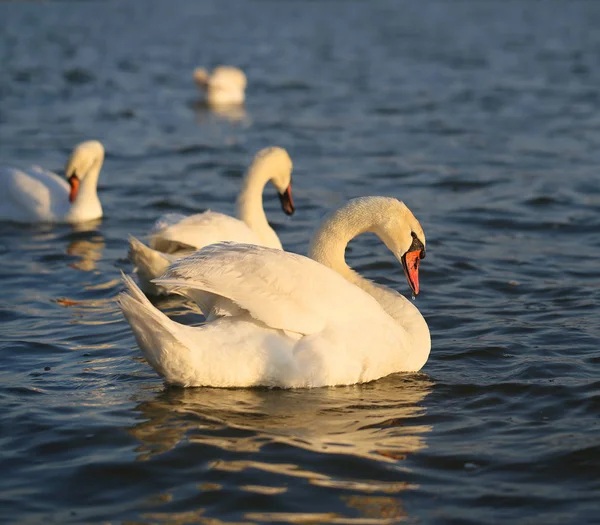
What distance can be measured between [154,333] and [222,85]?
16.2 meters

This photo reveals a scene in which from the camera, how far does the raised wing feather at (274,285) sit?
22.4ft

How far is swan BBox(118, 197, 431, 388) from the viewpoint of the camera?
6711 millimetres

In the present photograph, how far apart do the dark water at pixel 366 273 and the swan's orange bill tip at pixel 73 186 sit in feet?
1.21

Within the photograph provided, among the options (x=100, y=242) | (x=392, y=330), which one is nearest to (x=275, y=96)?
(x=100, y=242)

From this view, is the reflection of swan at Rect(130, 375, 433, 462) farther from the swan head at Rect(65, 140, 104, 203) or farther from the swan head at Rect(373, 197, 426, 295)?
the swan head at Rect(65, 140, 104, 203)

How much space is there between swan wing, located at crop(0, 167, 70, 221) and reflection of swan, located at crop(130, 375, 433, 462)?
20.2ft

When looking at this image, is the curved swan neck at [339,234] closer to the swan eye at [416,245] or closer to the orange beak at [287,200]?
the swan eye at [416,245]

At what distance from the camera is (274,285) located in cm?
689

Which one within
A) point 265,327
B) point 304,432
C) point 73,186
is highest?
point 73,186

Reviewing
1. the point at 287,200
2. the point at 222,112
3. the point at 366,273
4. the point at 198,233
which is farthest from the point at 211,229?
the point at 222,112

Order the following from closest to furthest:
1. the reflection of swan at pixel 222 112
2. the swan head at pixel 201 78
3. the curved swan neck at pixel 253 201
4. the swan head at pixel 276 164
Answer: the curved swan neck at pixel 253 201
the swan head at pixel 276 164
the reflection of swan at pixel 222 112
the swan head at pixel 201 78

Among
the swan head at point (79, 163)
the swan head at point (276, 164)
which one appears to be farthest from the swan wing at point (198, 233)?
the swan head at point (79, 163)

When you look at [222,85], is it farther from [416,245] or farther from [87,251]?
[416,245]

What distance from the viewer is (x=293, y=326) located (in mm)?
6824
